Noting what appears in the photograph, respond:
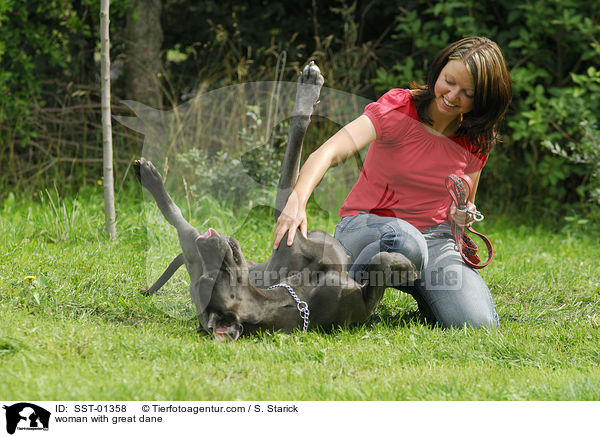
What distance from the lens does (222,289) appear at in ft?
8.65

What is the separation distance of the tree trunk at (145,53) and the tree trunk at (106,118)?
2127 millimetres

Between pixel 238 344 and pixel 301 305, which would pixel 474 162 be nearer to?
pixel 301 305

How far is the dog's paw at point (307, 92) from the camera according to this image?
2.88 metres

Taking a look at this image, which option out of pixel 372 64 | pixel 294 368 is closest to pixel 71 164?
pixel 372 64

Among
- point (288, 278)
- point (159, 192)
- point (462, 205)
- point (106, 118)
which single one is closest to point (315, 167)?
point (288, 278)

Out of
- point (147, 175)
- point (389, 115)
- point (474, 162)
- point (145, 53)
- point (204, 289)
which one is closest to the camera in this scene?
point (204, 289)

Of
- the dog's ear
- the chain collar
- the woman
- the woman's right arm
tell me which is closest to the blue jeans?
the woman

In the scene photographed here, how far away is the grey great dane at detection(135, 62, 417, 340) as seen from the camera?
2650 mm

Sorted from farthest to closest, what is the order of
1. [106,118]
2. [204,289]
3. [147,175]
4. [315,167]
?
[106,118] < [147,175] < [315,167] < [204,289]

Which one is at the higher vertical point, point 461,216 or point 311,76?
point 311,76

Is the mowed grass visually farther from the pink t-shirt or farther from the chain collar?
the pink t-shirt

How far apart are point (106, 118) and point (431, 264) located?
243 cm

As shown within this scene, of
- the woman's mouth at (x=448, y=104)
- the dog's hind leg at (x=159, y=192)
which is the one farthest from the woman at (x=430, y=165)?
the dog's hind leg at (x=159, y=192)

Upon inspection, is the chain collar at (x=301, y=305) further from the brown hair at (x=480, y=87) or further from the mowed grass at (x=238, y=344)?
the brown hair at (x=480, y=87)
